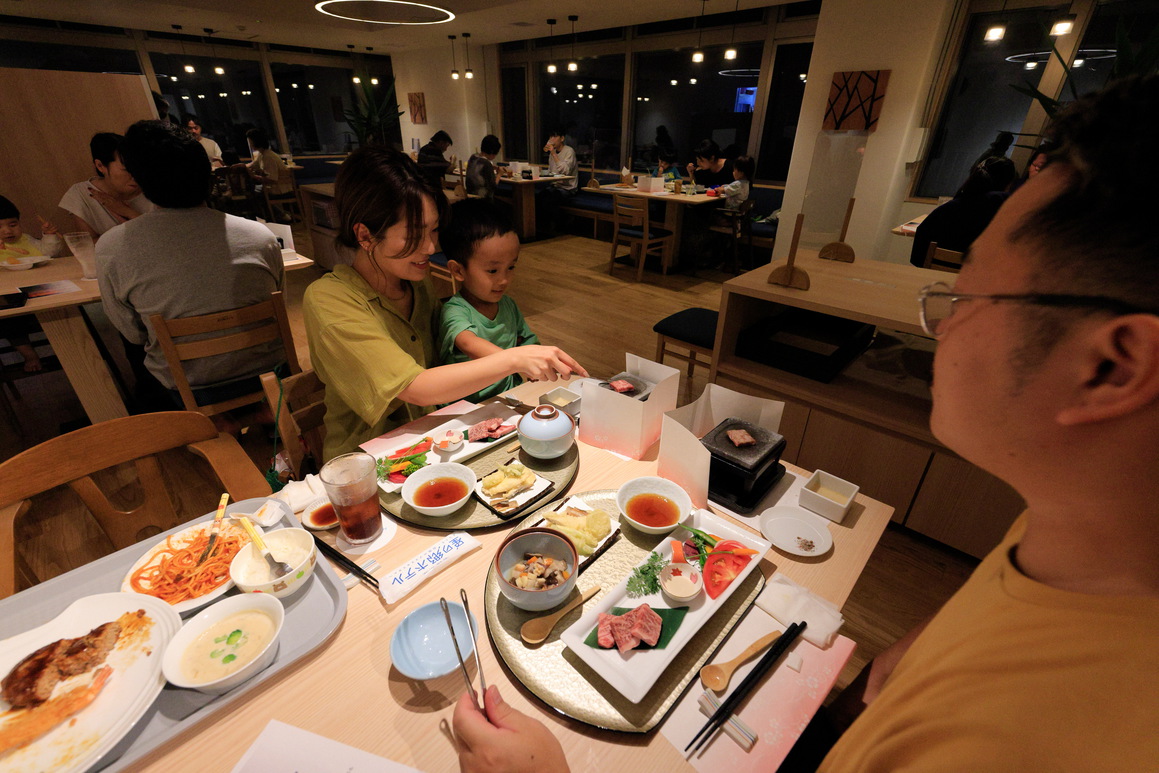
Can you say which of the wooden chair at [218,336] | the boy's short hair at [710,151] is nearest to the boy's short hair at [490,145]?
the boy's short hair at [710,151]

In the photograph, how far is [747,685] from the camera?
74 cm

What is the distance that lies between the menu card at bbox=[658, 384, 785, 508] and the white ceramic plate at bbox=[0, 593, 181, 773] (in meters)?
0.96

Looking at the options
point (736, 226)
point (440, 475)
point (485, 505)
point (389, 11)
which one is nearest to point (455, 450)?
point (440, 475)

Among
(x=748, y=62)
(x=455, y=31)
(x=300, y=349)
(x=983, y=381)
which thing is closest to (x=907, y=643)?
(x=983, y=381)

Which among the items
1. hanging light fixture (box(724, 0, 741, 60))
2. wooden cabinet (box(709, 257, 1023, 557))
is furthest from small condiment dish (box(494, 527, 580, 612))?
hanging light fixture (box(724, 0, 741, 60))

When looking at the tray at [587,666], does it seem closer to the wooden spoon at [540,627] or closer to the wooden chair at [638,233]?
the wooden spoon at [540,627]

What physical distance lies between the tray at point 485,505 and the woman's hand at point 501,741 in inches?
16.1

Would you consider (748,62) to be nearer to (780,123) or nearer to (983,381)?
(780,123)

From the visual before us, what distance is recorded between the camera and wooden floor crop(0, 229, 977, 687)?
1.91m

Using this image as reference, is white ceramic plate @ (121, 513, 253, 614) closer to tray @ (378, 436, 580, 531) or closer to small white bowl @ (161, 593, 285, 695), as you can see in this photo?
small white bowl @ (161, 593, 285, 695)

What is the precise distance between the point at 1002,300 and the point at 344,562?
110cm

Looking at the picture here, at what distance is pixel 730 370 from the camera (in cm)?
236

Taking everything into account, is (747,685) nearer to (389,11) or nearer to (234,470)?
(234,470)

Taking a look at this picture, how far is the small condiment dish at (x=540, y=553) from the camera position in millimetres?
824
